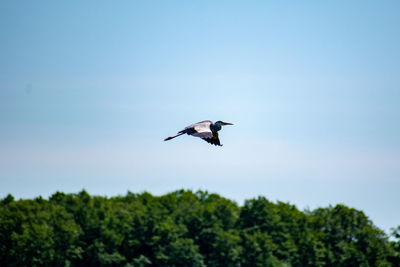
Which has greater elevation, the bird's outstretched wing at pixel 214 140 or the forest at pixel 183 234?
the forest at pixel 183 234

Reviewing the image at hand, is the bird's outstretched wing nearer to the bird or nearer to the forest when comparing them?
the bird

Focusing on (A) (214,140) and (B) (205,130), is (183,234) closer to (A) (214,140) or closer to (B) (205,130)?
(A) (214,140)

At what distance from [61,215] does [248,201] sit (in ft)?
64.3

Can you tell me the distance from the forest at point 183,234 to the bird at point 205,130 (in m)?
48.1

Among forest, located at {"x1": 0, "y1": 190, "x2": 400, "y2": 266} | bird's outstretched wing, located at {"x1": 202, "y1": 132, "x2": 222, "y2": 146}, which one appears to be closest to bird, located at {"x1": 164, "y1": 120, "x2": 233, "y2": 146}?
bird's outstretched wing, located at {"x1": 202, "y1": 132, "x2": 222, "y2": 146}

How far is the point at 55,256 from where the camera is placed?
230 ft

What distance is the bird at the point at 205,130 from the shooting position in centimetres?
1946

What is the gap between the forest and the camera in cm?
7094

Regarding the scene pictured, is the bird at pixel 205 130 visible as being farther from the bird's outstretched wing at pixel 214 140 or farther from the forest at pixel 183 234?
the forest at pixel 183 234

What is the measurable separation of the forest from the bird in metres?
48.1

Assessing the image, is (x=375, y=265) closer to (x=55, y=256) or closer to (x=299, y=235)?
(x=299, y=235)

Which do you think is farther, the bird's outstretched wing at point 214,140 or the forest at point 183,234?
the forest at point 183,234

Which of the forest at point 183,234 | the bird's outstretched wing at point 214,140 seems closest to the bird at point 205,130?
the bird's outstretched wing at point 214,140

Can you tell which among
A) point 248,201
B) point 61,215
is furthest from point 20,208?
point 248,201
